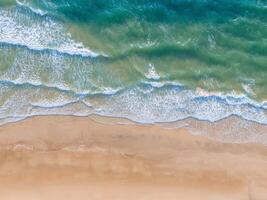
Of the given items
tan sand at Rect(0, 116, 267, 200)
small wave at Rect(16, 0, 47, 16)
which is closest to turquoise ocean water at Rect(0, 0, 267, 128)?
small wave at Rect(16, 0, 47, 16)

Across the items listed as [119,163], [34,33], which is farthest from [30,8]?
[119,163]

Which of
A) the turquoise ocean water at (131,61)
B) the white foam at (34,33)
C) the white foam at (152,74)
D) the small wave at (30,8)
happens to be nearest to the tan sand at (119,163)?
the turquoise ocean water at (131,61)

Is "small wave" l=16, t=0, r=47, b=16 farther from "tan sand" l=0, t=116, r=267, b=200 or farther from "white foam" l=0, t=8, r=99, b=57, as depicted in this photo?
"tan sand" l=0, t=116, r=267, b=200

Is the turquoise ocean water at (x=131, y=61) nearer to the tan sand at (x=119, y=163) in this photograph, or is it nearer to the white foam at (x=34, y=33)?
the white foam at (x=34, y=33)

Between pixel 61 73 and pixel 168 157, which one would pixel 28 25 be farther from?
pixel 168 157

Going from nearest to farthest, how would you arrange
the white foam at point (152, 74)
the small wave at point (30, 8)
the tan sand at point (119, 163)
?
the tan sand at point (119, 163) → the small wave at point (30, 8) → the white foam at point (152, 74)

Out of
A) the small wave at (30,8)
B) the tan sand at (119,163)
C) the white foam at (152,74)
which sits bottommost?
the tan sand at (119,163)

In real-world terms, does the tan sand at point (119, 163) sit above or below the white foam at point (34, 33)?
below

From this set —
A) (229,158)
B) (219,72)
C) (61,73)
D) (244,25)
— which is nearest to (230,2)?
(244,25)
